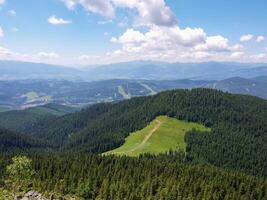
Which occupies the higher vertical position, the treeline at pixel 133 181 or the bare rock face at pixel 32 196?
the bare rock face at pixel 32 196

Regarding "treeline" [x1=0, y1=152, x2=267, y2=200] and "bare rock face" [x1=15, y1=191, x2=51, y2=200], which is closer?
"bare rock face" [x1=15, y1=191, x2=51, y2=200]

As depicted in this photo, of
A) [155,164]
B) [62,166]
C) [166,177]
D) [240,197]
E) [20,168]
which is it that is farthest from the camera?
[155,164]

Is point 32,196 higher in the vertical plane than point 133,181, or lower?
higher

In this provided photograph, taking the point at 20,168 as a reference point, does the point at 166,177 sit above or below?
below

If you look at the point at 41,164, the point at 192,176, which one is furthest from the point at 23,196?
the point at 192,176

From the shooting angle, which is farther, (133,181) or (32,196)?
(133,181)

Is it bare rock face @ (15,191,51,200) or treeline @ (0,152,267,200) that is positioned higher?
bare rock face @ (15,191,51,200)

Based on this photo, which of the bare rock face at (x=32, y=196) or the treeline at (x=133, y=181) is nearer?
the bare rock face at (x=32, y=196)

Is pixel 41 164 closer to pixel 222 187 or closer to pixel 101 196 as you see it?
pixel 101 196
